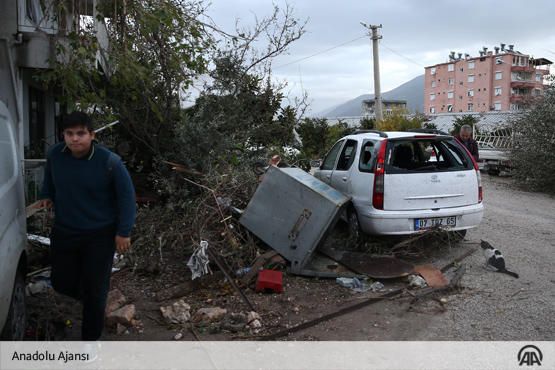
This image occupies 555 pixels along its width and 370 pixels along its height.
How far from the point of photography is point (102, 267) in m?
3.24

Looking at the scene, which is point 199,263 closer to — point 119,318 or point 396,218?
point 119,318

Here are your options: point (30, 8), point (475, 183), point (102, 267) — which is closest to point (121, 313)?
point (102, 267)

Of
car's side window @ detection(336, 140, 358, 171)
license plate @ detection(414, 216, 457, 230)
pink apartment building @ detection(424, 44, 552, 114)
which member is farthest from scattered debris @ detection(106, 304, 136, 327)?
pink apartment building @ detection(424, 44, 552, 114)

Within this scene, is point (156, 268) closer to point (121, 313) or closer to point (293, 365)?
point (121, 313)

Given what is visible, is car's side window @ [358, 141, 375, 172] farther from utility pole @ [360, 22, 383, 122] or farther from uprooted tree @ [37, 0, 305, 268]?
utility pole @ [360, 22, 383, 122]

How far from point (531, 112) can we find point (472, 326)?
11.8 metres

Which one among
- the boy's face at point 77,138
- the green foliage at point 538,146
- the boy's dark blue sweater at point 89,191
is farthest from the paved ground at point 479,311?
the green foliage at point 538,146

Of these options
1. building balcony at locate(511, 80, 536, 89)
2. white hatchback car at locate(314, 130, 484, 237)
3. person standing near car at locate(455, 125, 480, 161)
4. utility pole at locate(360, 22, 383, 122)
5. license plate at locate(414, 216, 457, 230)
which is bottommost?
license plate at locate(414, 216, 457, 230)

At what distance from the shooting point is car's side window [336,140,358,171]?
21.8 ft

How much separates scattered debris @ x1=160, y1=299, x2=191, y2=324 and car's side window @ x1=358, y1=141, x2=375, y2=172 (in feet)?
10.1

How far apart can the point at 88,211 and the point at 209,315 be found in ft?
5.18

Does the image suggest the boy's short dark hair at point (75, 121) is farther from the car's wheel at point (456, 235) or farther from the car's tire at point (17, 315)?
the car's wheel at point (456, 235)

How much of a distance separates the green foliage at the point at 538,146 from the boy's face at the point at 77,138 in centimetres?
1324

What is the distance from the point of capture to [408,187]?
18.6ft
